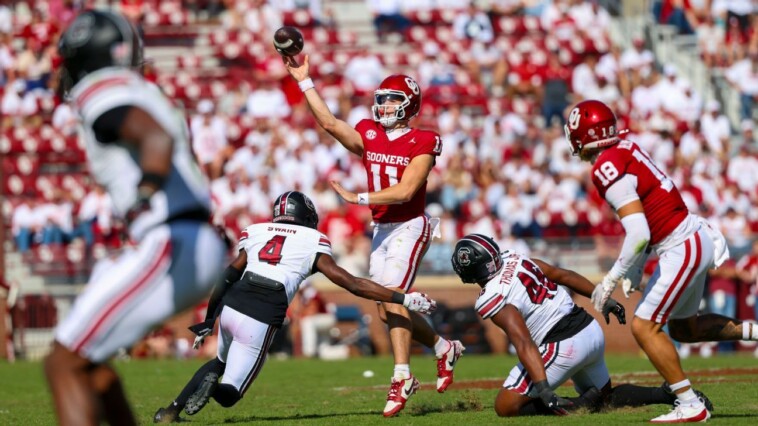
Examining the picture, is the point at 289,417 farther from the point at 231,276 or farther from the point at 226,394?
the point at 231,276

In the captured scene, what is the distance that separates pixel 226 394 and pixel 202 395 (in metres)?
0.23

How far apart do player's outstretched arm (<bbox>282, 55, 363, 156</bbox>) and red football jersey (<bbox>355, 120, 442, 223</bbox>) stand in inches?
6.4

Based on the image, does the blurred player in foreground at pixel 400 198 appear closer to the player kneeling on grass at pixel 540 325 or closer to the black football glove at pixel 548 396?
the player kneeling on grass at pixel 540 325

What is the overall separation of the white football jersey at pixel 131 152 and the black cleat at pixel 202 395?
2903 mm

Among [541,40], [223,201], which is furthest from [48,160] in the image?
[541,40]

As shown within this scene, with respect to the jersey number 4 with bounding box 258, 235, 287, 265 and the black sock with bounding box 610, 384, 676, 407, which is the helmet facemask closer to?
the jersey number 4 with bounding box 258, 235, 287, 265

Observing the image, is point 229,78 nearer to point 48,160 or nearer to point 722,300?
point 48,160

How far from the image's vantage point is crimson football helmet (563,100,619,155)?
25.7 ft

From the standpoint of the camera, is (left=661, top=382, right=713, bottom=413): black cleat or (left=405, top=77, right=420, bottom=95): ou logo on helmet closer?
(left=661, top=382, right=713, bottom=413): black cleat

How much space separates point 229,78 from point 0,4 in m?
5.46

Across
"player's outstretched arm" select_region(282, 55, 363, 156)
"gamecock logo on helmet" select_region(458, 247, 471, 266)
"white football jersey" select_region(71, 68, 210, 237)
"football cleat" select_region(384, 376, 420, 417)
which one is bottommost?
"football cleat" select_region(384, 376, 420, 417)

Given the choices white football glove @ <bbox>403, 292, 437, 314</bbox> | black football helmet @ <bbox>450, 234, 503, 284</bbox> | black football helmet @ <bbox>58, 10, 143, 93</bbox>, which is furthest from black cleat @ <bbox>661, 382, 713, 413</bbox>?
black football helmet @ <bbox>58, 10, 143, 93</bbox>

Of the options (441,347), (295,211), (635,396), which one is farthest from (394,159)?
(635,396)

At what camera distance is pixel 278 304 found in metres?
8.48
